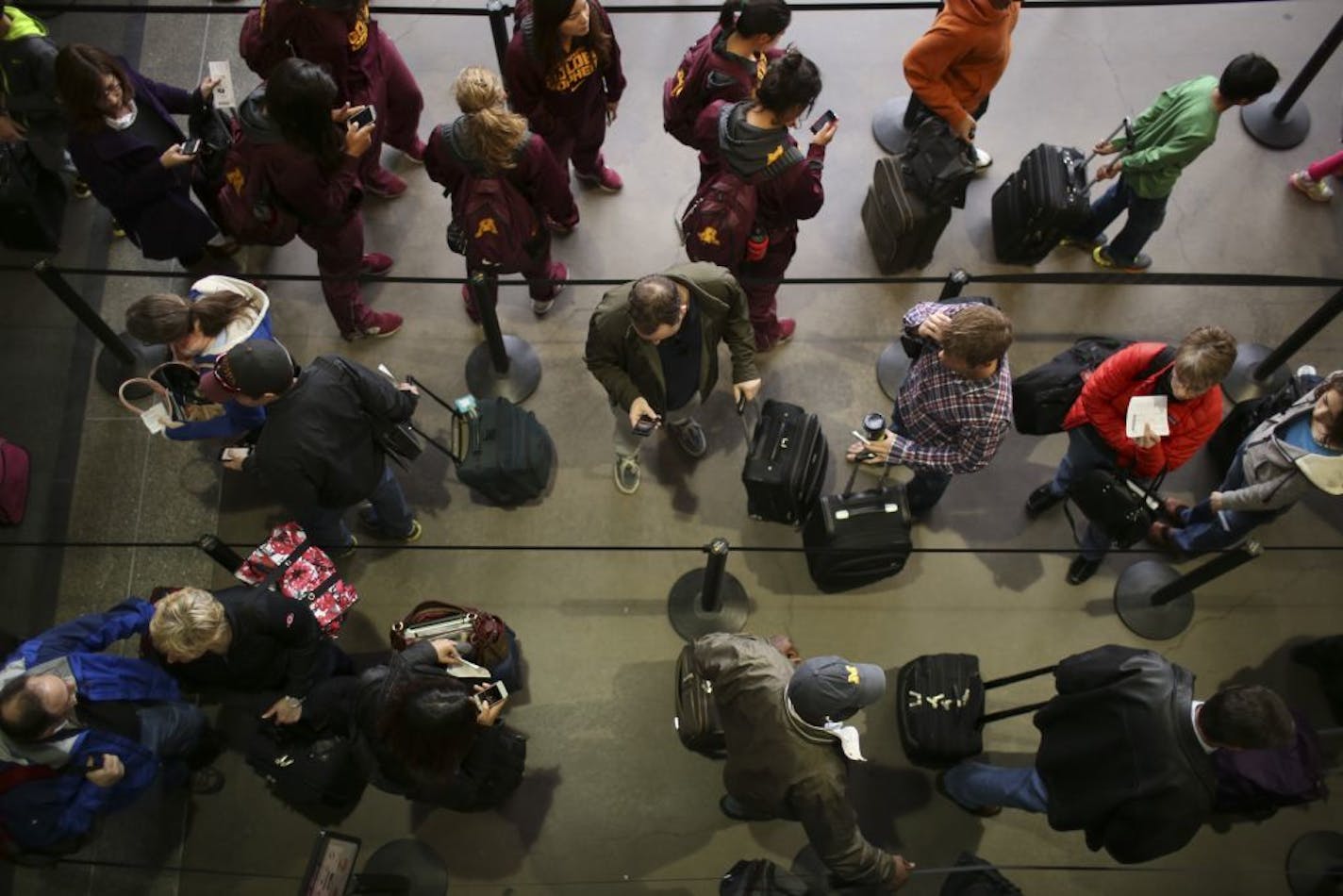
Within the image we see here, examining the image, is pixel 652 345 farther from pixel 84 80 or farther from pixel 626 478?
pixel 84 80

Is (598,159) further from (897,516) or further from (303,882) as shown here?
(303,882)

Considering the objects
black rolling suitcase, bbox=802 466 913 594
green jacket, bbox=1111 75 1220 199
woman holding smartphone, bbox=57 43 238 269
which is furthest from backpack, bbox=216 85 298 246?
green jacket, bbox=1111 75 1220 199

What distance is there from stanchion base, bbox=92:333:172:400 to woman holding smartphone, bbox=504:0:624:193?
2.80 metres

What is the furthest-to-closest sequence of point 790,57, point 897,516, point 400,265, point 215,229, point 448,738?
point 400,265 → point 215,229 → point 897,516 → point 790,57 → point 448,738

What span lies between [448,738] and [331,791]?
1.29 metres

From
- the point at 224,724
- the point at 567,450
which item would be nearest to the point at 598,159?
the point at 567,450

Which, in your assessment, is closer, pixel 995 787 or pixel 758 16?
pixel 995 787

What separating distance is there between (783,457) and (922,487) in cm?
88

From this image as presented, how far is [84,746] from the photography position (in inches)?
157

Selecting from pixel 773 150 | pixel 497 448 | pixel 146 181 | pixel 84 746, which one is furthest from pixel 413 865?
pixel 773 150

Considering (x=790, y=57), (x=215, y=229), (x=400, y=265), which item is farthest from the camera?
(x=400, y=265)

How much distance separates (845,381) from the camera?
244 inches

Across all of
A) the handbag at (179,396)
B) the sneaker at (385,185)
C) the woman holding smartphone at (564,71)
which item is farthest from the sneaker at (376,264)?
the handbag at (179,396)

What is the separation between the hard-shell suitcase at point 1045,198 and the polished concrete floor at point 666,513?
14.5 inches
